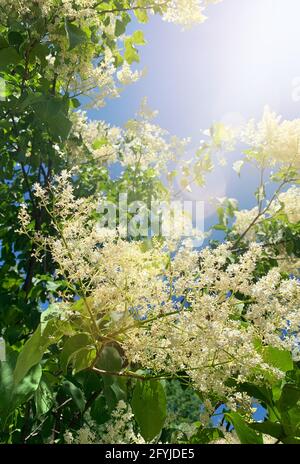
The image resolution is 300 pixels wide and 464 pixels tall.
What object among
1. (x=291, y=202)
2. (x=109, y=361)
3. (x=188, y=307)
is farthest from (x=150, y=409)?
(x=291, y=202)

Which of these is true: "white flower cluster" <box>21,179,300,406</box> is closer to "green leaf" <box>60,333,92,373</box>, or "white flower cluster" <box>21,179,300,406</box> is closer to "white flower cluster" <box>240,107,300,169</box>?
"green leaf" <box>60,333,92,373</box>

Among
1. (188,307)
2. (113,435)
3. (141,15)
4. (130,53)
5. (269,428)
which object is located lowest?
(113,435)

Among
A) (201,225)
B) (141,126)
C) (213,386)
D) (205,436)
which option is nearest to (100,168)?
(141,126)

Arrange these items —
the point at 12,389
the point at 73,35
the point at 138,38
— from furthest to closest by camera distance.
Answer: the point at 138,38, the point at 73,35, the point at 12,389

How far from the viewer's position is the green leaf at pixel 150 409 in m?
1.24

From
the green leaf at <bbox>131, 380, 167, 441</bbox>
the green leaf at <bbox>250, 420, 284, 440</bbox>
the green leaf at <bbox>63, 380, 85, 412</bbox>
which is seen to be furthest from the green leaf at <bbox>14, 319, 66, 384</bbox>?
the green leaf at <bbox>250, 420, 284, 440</bbox>

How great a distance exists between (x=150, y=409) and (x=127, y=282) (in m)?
0.35

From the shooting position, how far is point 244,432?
1.10 metres

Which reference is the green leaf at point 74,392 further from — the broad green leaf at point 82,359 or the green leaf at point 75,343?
the green leaf at point 75,343

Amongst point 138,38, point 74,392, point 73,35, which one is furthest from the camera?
point 138,38

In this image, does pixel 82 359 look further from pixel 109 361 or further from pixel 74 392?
pixel 74 392

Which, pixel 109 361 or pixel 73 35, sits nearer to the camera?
pixel 109 361
